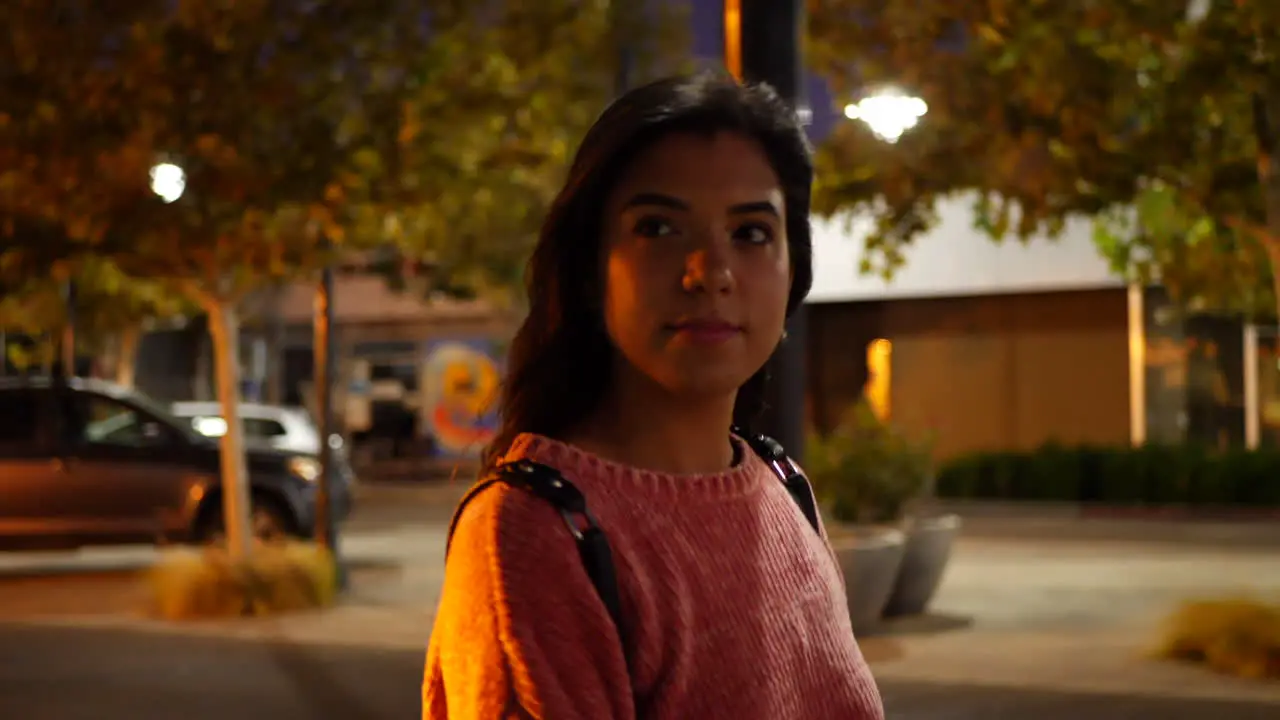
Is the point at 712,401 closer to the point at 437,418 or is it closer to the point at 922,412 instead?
the point at 922,412

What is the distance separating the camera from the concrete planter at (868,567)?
35.9 feet

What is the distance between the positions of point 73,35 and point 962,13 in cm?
678

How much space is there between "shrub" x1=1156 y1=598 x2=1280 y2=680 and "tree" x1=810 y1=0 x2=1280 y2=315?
234 cm

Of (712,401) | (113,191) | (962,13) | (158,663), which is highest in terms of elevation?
(962,13)

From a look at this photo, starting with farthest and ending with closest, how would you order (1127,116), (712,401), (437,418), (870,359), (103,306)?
1. (437,418)
2. (870,359)
3. (103,306)
4. (1127,116)
5. (712,401)

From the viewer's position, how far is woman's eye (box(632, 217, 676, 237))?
63.6 inches

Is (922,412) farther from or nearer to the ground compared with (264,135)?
nearer to the ground

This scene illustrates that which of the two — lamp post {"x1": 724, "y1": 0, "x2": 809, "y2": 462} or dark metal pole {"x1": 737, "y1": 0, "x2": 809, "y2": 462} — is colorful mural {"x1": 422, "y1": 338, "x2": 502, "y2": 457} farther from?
dark metal pole {"x1": 737, "y1": 0, "x2": 809, "y2": 462}

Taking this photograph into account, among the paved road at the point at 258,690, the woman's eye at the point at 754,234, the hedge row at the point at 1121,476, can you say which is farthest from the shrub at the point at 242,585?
the hedge row at the point at 1121,476

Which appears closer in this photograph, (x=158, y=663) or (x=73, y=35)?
(x=158, y=663)

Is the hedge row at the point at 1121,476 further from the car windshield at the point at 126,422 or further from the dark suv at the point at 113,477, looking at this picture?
the car windshield at the point at 126,422

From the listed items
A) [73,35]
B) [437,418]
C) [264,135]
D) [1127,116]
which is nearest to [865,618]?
[1127,116]

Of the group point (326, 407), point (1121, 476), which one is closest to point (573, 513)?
point (326, 407)

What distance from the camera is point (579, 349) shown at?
1.76 m
